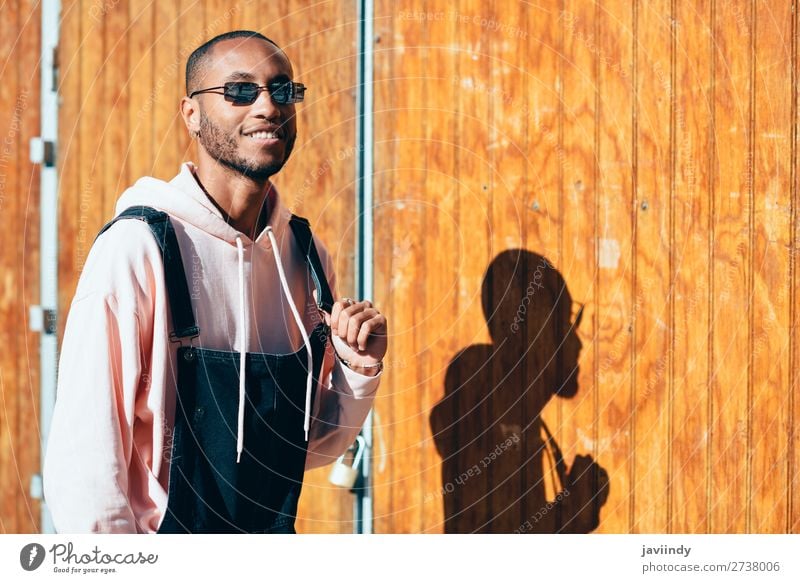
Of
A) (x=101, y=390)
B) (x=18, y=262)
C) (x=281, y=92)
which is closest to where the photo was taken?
(x=101, y=390)

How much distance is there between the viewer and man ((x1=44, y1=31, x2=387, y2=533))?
1.64 m

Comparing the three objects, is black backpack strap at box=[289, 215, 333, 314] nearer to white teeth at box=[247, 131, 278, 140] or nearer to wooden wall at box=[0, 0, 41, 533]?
white teeth at box=[247, 131, 278, 140]

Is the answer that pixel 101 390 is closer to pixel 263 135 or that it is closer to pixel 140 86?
pixel 263 135

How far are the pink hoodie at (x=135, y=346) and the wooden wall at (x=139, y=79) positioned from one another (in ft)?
1.65

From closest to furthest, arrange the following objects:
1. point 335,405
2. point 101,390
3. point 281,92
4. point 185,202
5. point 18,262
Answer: point 101,390
point 185,202
point 281,92
point 335,405
point 18,262

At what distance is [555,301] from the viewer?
92.0 inches

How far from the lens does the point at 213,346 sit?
1.81m

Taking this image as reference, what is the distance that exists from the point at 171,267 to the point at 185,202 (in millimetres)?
137

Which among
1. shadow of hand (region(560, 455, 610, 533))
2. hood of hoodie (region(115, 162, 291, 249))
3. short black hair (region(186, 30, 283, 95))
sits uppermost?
short black hair (region(186, 30, 283, 95))

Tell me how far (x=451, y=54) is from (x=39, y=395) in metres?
1.26

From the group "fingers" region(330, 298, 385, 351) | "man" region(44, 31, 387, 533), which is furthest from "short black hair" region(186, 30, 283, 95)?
"fingers" region(330, 298, 385, 351)

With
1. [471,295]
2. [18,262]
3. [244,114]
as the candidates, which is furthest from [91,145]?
[471,295]
